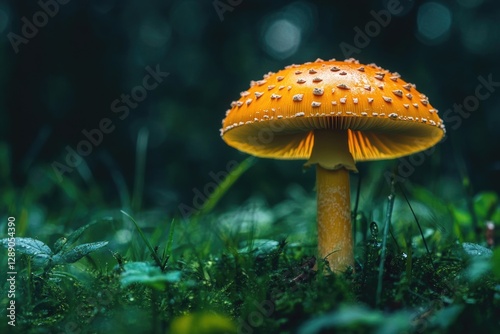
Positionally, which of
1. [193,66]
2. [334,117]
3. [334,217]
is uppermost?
[193,66]

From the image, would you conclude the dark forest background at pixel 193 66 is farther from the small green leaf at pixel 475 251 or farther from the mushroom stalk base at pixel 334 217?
the small green leaf at pixel 475 251

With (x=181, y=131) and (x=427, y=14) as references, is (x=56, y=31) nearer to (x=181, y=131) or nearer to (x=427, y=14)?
(x=181, y=131)

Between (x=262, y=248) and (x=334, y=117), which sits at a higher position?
(x=334, y=117)

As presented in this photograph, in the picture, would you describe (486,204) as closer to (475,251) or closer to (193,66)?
(475,251)

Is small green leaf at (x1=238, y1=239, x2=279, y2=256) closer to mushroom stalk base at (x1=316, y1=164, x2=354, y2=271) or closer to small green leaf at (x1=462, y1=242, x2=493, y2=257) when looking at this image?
mushroom stalk base at (x1=316, y1=164, x2=354, y2=271)

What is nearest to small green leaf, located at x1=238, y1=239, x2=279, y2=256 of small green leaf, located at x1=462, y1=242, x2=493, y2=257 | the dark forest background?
small green leaf, located at x1=462, y1=242, x2=493, y2=257

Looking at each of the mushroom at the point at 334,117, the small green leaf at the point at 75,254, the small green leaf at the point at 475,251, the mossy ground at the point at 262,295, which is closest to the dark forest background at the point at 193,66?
the mushroom at the point at 334,117

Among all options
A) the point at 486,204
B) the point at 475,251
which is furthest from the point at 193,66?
the point at 475,251
